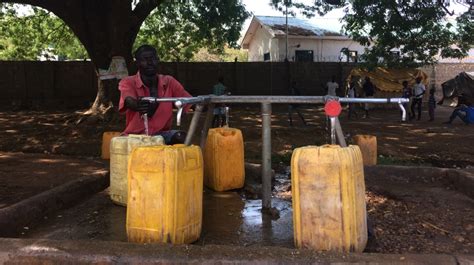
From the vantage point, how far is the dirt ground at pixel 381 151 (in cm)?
376

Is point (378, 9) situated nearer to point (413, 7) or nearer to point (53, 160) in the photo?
point (413, 7)

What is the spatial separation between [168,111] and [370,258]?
2.52m

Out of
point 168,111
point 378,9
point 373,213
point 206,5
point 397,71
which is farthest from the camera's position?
point 397,71

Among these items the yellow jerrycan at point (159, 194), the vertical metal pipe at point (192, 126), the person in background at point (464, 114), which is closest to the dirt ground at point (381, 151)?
the person in background at point (464, 114)

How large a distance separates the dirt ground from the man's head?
1921 millimetres

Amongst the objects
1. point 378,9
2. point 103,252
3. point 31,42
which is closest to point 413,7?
point 378,9

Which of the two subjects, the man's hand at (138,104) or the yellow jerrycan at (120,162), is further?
the yellow jerrycan at (120,162)

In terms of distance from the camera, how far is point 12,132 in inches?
473

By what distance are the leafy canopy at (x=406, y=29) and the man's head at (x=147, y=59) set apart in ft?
25.2

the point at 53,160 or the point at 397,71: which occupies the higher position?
the point at 397,71

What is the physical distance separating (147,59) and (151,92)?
321 millimetres

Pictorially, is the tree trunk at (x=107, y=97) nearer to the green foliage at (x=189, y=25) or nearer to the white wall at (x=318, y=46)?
the green foliage at (x=189, y=25)

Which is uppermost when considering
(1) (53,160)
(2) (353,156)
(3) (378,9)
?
(3) (378,9)

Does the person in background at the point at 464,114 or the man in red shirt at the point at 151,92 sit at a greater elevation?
the man in red shirt at the point at 151,92
